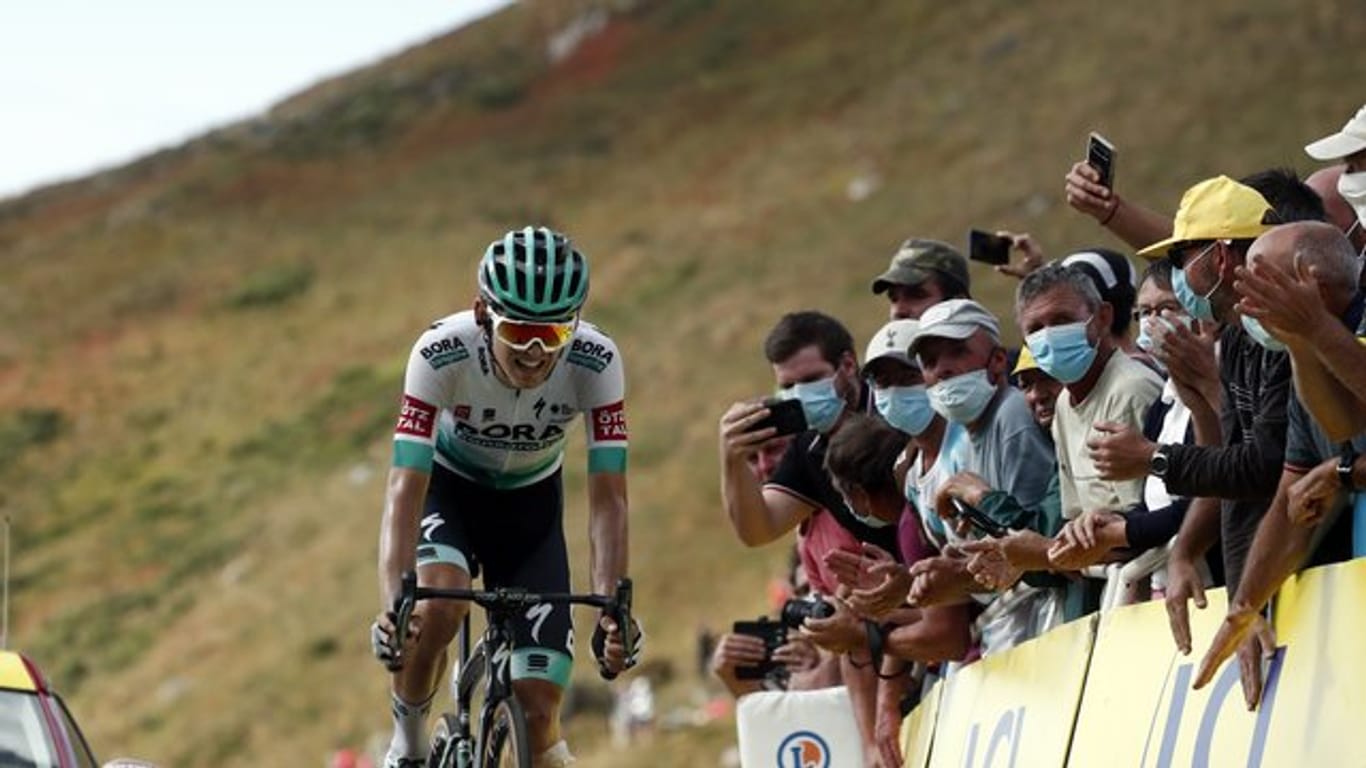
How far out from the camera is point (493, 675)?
32.3ft

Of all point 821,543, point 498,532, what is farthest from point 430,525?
point 821,543

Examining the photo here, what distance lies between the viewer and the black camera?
10.8 meters

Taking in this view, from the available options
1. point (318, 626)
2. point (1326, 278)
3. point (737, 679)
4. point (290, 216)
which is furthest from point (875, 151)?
point (1326, 278)

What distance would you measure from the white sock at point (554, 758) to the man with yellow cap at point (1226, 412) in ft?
9.74

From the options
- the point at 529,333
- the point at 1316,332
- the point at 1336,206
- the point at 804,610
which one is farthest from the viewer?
the point at 804,610

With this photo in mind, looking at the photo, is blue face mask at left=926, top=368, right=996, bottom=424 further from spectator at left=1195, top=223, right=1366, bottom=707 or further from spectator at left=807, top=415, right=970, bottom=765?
spectator at left=1195, top=223, right=1366, bottom=707

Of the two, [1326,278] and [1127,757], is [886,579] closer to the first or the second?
[1127,757]

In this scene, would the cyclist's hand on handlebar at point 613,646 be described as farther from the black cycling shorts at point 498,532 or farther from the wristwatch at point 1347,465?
the wristwatch at point 1347,465

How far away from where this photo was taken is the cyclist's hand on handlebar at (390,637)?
953 centimetres

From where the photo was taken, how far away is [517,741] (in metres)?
9.45

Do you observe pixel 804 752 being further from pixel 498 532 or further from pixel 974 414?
pixel 974 414

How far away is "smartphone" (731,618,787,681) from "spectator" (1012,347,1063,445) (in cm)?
302

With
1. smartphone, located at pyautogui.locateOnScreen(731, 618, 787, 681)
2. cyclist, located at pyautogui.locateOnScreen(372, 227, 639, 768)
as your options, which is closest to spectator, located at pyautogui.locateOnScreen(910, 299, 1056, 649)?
cyclist, located at pyautogui.locateOnScreen(372, 227, 639, 768)

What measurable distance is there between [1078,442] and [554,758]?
2.32 m
